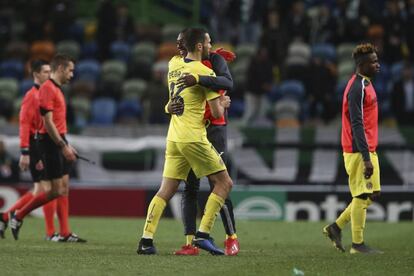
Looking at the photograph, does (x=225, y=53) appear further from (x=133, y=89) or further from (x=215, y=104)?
(x=133, y=89)

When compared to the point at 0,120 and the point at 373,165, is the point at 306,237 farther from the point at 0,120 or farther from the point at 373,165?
the point at 0,120

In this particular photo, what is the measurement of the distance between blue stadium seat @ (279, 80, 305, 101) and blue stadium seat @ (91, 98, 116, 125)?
3.57 metres

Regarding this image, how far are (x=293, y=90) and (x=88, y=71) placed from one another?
4935 millimetres

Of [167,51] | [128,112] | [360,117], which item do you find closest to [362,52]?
[360,117]

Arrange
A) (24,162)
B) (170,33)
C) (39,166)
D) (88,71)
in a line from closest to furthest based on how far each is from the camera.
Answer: (39,166)
(24,162)
(88,71)
(170,33)

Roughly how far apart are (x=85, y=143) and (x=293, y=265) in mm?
12037

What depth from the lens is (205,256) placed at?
40.1 ft

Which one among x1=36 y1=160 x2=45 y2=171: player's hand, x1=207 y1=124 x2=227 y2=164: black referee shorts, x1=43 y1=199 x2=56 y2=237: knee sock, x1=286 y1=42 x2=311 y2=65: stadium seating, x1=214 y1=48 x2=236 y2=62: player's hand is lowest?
x1=43 y1=199 x2=56 y2=237: knee sock

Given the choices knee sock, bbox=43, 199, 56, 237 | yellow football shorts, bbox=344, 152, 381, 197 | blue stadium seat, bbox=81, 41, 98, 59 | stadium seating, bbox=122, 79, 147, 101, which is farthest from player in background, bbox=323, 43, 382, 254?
blue stadium seat, bbox=81, 41, 98, 59

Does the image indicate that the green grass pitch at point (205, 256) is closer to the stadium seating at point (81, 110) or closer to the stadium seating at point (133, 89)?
the stadium seating at point (81, 110)

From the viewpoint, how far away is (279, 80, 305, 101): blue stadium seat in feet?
77.6

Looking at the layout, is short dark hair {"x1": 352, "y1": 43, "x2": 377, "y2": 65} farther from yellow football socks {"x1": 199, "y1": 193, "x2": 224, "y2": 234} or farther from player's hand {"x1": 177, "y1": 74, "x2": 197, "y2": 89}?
yellow football socks {"x1": 199, "y1": 193, "x2": 224, "y2": 234}

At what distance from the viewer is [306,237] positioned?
16250mm

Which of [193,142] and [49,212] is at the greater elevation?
[193,142]
